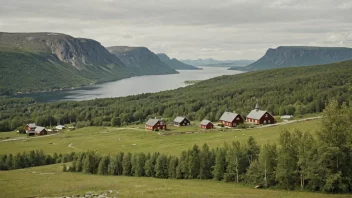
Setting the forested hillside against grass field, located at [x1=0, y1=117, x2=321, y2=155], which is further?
the forested hillside

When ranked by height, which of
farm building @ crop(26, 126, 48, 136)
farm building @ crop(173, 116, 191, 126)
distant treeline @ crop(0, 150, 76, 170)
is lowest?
distant treeline @ crop(0, 150, 76, 170)

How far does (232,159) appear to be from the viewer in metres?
49.6

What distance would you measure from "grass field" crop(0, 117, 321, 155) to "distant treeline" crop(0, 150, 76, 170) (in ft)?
33.5

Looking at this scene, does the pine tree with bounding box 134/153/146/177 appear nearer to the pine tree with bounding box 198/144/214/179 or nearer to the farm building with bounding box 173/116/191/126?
the pine tree with bounding box 198/144/214/179

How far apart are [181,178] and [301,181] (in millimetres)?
19978

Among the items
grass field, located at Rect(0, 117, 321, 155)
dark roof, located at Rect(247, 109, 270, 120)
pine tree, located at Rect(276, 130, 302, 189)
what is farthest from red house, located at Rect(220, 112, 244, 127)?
pine tree, located at Rect(276, 130, 302, 189)

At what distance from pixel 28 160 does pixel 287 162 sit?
202 ft

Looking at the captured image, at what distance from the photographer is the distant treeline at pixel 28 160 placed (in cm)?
7950

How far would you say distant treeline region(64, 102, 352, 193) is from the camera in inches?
1560

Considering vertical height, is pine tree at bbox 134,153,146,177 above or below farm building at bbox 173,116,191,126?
below

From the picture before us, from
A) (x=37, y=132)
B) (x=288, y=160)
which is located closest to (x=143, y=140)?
(x=37, y=132)

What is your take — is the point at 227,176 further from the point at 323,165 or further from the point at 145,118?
the point at 145,118

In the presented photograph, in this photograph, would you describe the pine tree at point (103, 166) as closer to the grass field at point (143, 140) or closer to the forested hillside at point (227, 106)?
the grass field at point (143, 140)

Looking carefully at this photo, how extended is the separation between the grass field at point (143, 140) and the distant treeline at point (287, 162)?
17.4 m
